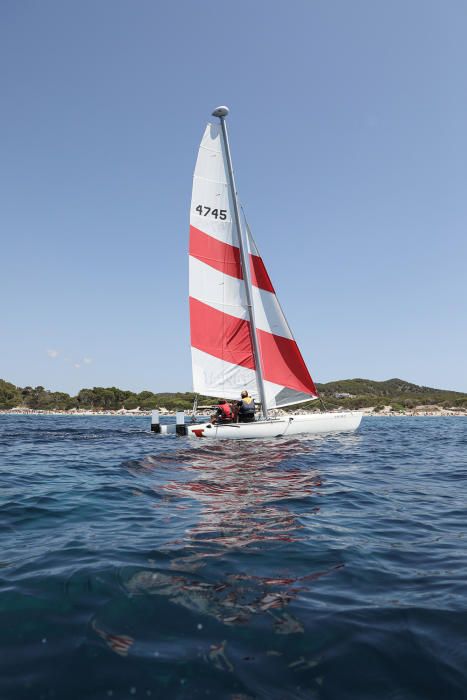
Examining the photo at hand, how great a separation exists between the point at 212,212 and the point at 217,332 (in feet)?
18.5

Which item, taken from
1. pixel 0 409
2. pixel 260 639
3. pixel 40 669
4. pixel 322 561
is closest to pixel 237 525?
pixel 322 561

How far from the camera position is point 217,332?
771 inches

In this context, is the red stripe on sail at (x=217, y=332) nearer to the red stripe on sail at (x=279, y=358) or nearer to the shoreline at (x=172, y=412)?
the red stripe on sail at (x=279, y=358)

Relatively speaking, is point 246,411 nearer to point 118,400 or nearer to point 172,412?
point 172,412

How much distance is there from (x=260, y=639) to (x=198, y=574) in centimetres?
130

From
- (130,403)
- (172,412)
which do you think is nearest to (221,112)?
(172,412)

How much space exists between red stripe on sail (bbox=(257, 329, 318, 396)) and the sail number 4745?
564 cm

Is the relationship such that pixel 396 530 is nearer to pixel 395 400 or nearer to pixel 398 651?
pixel 398 651

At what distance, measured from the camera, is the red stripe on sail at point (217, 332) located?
19547mm

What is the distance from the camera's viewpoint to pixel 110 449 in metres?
16.2

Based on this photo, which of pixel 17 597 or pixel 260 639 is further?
pixel 17 597

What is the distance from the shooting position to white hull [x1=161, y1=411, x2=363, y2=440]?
17359 millimetres

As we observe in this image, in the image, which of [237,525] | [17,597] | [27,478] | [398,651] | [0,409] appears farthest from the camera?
[0,409]

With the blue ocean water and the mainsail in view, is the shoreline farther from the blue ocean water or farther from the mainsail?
the blue ocean water
